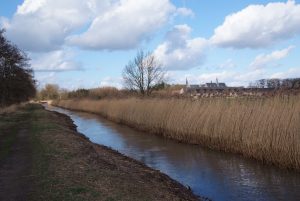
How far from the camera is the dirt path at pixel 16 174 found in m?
9.22

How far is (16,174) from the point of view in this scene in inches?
449

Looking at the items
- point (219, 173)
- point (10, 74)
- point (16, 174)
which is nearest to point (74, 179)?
point (16, 174)

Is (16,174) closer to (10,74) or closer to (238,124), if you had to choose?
(238,124)

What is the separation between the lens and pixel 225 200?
10789mm

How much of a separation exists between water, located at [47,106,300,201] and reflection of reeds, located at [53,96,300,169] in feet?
1.55

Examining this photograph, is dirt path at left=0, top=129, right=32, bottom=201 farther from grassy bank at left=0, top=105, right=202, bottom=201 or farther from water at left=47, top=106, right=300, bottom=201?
water at left=47, top=106, right=300, bottom=201

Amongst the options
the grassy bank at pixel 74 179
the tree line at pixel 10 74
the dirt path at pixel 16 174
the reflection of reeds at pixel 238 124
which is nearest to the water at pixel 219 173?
the reflection of reeds at pixel 238 124

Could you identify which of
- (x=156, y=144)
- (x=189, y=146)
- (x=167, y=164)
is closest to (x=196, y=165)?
(x=167, y=164)

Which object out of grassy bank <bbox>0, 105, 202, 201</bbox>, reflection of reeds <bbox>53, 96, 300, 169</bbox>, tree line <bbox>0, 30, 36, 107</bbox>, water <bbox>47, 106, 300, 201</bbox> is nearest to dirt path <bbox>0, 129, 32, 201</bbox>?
grassy bank <bbox>0, 105, 202, 201</bbox>

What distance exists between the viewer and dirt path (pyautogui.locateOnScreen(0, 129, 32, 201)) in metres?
9.22

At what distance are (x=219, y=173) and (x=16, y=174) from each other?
6.24 m

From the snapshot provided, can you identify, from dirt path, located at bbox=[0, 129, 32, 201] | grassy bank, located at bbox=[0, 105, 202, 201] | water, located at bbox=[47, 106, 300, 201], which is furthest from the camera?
water, located at bbox=[47, 106, 300, 201]

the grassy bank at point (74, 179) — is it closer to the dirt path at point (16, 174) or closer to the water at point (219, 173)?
the dirt path at point (16, 174)

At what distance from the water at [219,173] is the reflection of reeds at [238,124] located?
0.47m
